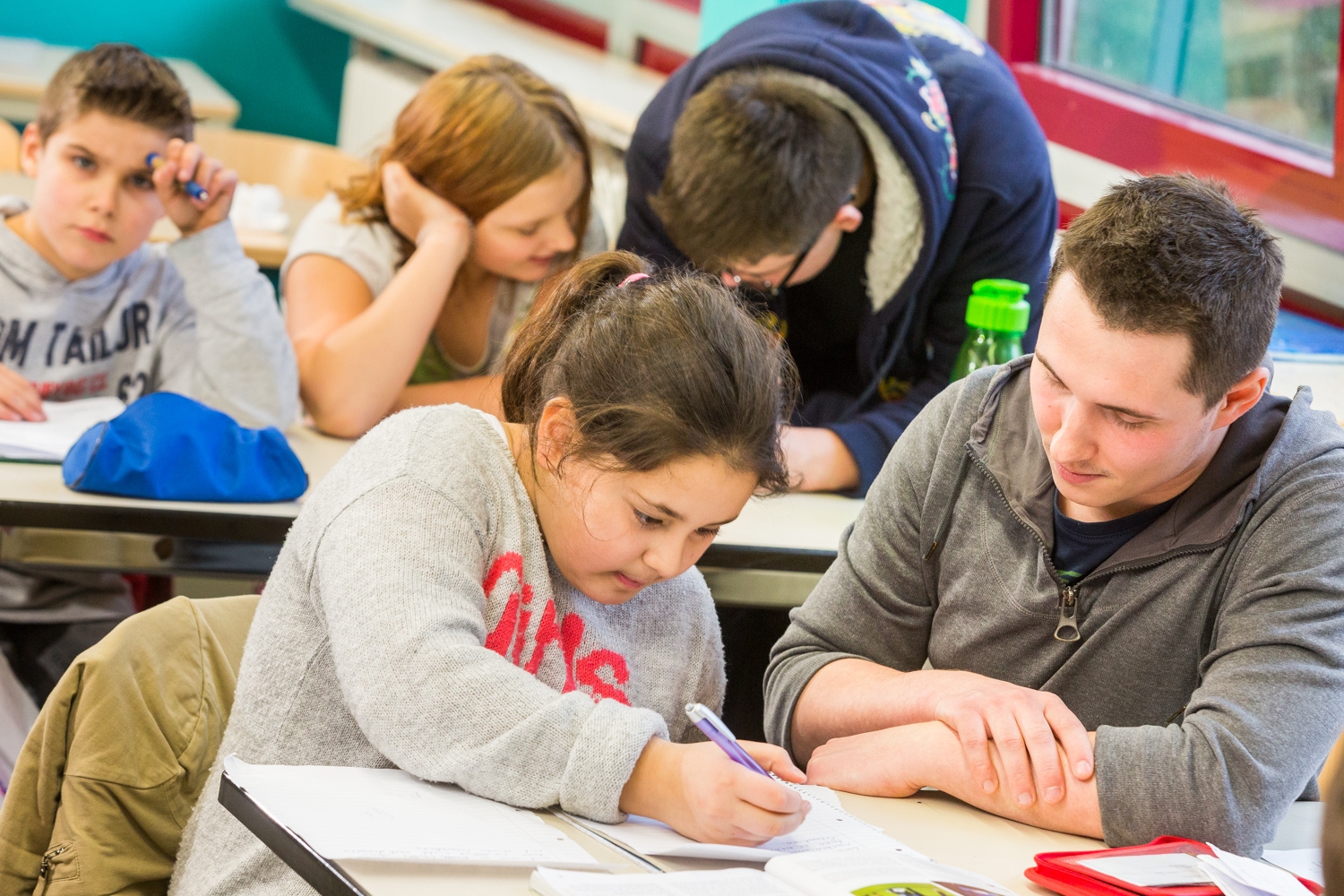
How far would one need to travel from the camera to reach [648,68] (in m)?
4.39

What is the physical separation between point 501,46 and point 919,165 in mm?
2743

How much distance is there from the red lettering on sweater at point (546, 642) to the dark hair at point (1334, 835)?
69cm

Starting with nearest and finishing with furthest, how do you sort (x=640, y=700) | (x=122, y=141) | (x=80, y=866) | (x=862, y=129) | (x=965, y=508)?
(x=80, y=866) → (x=640, y=700) → (x=965, y=508) → (x=862, y=129) → (x=122, y=141)

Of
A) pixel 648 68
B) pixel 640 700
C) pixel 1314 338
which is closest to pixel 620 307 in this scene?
pixel 640 700

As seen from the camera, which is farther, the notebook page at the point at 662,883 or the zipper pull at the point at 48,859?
the zipper pull at the point at 48,859

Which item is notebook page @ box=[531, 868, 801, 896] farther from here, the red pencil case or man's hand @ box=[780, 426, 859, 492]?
man's hand @ box=[780, 426, 859, 492]

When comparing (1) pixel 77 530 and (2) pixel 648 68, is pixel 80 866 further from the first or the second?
(2) pixel 648 68

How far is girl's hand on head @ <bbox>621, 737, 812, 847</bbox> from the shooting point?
3.45ft

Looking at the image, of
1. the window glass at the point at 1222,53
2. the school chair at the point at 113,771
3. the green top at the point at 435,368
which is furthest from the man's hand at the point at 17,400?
the window glass at the point at 1222,53

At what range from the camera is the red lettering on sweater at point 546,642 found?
122 centimetres

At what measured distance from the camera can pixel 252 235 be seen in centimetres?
331

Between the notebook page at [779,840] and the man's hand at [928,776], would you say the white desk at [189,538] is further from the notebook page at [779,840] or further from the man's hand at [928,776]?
the notebook page at [779,840]

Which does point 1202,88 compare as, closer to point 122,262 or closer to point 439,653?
point 122,262

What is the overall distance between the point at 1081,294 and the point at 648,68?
332cm
